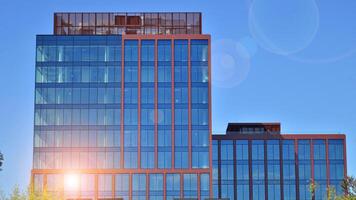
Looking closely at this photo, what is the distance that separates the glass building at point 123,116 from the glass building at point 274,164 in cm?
1961

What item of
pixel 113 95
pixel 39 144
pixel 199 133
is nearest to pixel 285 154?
pixel 199 133

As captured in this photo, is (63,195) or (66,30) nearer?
(63,195)

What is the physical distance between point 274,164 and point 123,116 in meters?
35.2

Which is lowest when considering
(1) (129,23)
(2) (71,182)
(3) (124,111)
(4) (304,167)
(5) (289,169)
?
(2) (71,182)

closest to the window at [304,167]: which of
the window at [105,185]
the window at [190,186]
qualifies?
the window at [190,186]

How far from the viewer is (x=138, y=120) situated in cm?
14200

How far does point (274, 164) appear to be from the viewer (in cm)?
15938

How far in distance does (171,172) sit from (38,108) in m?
26.5

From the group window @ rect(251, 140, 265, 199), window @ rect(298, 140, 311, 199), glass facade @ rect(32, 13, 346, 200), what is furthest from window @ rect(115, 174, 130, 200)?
window @ rect(298, 140, 311, 199)

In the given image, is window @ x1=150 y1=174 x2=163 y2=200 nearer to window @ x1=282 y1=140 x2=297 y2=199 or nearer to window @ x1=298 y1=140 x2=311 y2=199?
window @ x1=282 y1=140 x2=297 y2=199

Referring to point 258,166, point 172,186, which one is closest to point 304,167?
point 258,166

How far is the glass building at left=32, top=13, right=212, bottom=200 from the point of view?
140 m

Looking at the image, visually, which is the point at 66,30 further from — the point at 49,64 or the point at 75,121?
the point at 75,121

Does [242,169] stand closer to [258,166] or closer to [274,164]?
[258,166]
